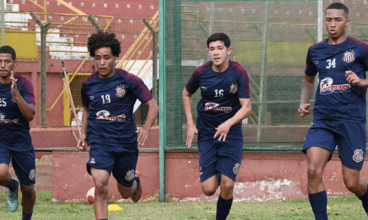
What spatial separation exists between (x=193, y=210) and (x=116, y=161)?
200 cm

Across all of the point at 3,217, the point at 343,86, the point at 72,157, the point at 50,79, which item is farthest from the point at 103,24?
the point at 343,86

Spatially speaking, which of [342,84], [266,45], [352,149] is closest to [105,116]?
[342,84]

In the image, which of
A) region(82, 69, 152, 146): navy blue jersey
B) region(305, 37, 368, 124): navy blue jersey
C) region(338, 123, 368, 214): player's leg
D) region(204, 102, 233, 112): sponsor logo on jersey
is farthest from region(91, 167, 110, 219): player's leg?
region(338, 123, 368, 214): player's leg

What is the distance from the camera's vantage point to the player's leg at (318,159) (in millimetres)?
4828

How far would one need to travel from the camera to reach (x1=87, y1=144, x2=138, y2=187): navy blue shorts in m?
5.32

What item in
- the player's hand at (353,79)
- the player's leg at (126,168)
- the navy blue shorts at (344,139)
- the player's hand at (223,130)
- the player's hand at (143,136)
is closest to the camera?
the player's hand at (353,79)

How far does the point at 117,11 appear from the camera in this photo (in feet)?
61.3

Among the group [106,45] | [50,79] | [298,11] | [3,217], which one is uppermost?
[298,11]

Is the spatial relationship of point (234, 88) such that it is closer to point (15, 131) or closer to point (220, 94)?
point (220, 94)

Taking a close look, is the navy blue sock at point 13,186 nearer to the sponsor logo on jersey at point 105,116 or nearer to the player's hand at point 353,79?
the sponsor logo on jersey at point 105,116

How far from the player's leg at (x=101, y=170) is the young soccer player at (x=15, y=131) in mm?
974

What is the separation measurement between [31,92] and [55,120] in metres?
5.89

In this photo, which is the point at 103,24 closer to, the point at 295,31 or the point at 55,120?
the point at 55,120

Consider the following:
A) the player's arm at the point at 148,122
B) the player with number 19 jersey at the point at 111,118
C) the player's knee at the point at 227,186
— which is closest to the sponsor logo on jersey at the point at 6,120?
the player with number 19 jersey at the point at 111,118
